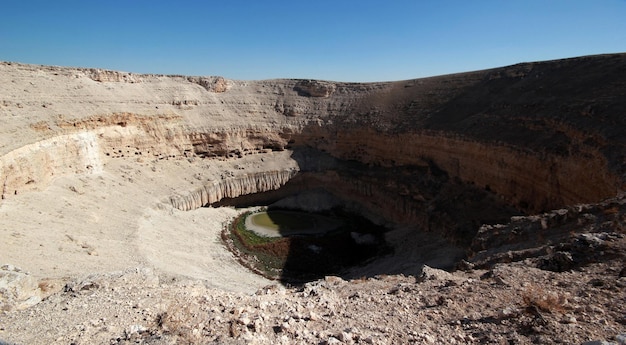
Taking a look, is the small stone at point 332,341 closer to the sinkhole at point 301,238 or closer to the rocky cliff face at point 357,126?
the rocky cliff face at point 357,126

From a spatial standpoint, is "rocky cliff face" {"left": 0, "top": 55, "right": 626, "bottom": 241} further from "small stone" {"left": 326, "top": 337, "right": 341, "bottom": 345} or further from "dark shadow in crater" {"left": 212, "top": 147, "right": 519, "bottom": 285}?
"small stone" {"left": 326, "top": 337, "right": 341, "bottom": 345}

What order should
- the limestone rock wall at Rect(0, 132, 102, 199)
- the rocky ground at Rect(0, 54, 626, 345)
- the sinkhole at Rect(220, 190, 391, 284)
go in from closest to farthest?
the rocky ground at Rect(0, 54, 626, 345)
the limestone rock wall at Rect(0, 132, 102, 199)
the sinkhole at Rect(220, 190, 391, 284)

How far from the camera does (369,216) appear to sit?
1323 inches

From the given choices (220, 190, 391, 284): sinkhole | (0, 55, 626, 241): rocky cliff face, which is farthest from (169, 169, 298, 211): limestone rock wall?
(220, 190, 391, 284): sinkhole

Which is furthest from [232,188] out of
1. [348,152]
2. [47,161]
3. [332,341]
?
[332,341]

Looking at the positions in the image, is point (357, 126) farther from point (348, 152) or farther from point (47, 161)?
point (47, 161)

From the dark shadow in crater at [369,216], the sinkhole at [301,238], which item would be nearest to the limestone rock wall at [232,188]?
the dark shadow in crater at [369,216]

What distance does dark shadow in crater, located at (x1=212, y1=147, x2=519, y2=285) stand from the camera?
24.7 meters

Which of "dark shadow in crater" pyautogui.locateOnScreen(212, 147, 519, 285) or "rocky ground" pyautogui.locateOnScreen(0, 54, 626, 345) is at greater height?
"rocky ground" pyautogui.locateOnScreen(0, 54, 626, 345)

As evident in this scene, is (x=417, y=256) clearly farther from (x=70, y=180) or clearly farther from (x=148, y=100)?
(x=148, y=100)

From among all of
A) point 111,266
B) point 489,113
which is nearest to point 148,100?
point 111,266

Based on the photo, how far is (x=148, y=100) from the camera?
34594 mm

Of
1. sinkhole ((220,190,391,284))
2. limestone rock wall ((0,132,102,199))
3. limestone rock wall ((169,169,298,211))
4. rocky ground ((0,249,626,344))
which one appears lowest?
sinkhole ((220,190,391,284))

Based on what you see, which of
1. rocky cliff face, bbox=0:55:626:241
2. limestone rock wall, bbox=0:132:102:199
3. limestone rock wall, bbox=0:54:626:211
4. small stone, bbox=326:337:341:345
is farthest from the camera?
rocky cliff face, bbox=0:55:626:241
